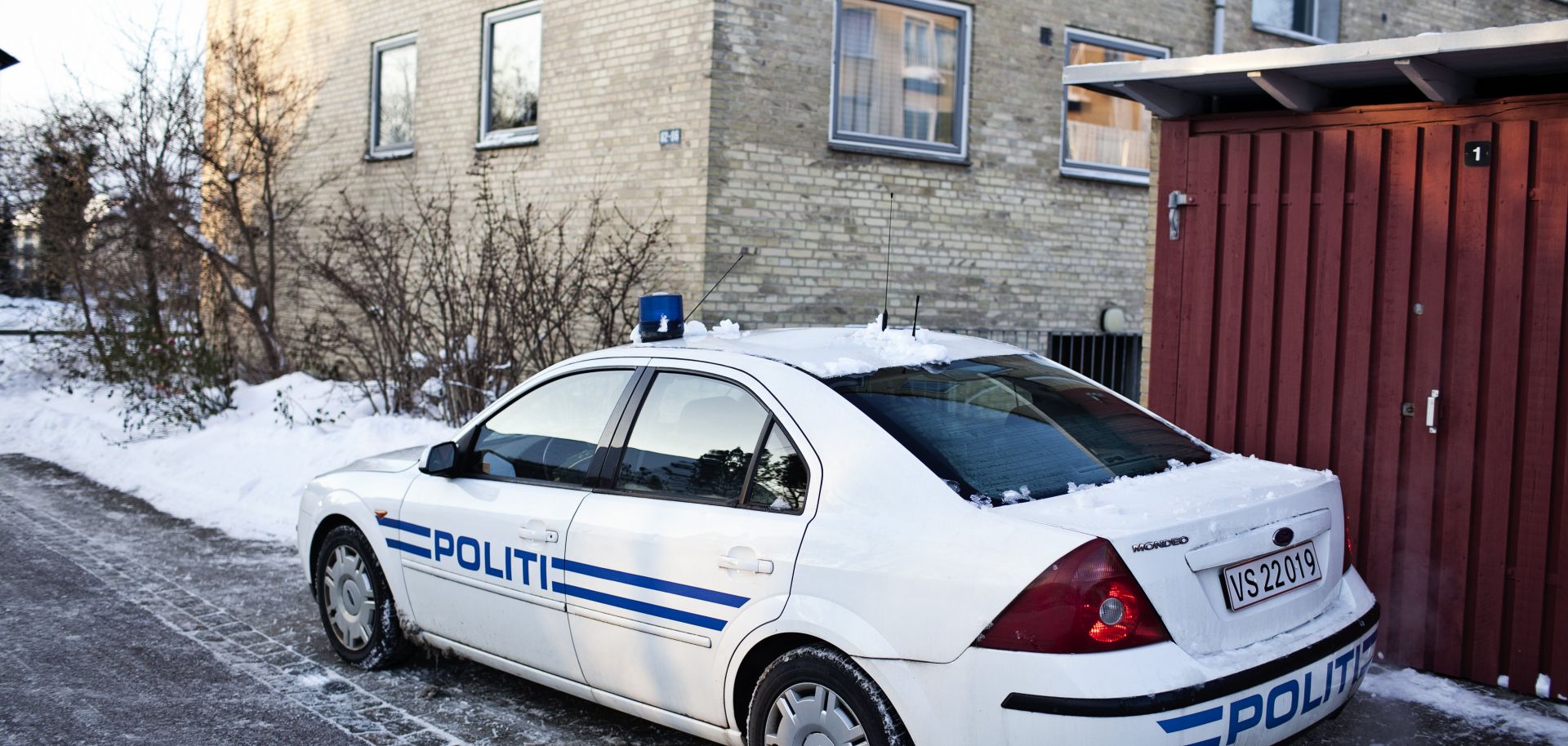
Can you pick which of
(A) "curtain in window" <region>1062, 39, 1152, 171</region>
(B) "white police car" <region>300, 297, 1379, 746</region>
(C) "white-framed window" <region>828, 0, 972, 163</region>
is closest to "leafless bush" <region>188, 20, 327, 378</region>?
(C) "white-framed window" <region>828, 0, 972, 163</region>

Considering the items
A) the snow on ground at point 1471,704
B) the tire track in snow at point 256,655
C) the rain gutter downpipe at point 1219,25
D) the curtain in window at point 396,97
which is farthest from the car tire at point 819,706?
the curtain in window at point 396,97

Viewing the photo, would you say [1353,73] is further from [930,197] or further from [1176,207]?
[930,197]

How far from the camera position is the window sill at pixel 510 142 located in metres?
12.4

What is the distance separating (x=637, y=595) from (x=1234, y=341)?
3.33 m

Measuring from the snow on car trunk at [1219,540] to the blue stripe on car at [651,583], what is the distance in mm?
927

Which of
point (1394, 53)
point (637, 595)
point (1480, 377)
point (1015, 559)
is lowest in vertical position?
point (637, 595)

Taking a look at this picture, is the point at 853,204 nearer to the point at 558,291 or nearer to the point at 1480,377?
the point at 558,291

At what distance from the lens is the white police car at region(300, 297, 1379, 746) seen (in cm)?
318

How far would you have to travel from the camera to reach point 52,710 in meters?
4.85

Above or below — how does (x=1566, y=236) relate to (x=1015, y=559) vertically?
above

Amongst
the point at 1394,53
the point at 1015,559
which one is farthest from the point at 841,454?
the point at 1394,53

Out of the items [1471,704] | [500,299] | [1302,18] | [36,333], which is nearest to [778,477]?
[1471,704]

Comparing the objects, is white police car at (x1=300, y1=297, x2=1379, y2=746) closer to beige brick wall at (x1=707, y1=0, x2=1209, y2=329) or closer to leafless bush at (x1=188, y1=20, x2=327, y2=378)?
beige brick wall at (x1=707, y1=0, x2=1209, y2=329)

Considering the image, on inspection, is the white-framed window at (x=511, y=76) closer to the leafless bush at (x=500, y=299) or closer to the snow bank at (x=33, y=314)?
the leafless bush at (x=500, y=299)
